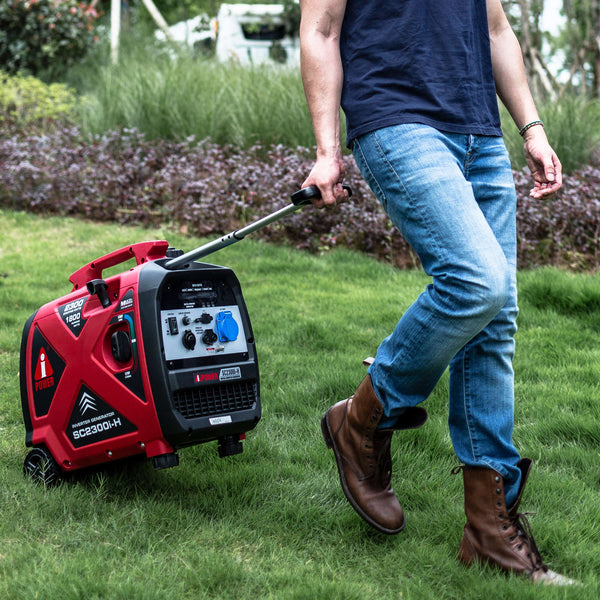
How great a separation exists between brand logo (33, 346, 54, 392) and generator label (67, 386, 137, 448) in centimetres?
19

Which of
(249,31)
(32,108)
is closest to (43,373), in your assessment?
(32,108)

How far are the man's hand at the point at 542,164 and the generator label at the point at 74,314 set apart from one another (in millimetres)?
1522

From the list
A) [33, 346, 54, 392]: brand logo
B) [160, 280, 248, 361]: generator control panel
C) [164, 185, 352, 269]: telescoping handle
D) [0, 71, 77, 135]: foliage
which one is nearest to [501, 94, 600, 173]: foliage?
[160, 280, 248, 361]: generator control panel

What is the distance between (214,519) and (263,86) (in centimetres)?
644

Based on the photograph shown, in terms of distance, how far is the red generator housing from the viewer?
2404 mm

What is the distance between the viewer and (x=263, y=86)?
26.9 feet

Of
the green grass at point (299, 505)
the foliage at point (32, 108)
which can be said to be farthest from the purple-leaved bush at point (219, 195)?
the green grass at point (299, 505)

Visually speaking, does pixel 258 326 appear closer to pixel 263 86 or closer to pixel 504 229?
pixel 504 229

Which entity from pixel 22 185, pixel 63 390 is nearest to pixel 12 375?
pixel 63 390

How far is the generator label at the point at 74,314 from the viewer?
105 inches

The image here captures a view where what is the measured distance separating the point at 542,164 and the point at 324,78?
2.47 ft

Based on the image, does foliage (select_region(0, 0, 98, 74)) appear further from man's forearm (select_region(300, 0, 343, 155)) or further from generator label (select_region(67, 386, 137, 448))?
man's forearm (select_region(300, 0, 343, 155))

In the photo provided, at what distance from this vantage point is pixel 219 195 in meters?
6.65

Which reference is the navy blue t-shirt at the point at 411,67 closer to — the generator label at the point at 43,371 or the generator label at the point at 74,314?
the generator label at the point at 74,314
